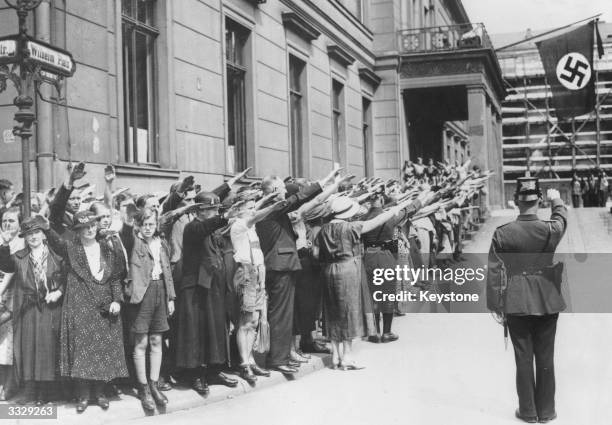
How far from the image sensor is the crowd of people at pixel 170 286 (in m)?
5.35

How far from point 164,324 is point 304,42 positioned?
10228mm

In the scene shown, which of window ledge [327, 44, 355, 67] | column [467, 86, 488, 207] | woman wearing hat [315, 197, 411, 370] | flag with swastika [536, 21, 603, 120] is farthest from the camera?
column [467, 86, 488, 207]

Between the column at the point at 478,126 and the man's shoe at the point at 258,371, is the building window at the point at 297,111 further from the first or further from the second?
the man's shoe at the point at 258,371

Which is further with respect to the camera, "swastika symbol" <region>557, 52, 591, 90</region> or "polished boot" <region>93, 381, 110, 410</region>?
"swastika symbol" <region>557, 52, 591, 90</region>

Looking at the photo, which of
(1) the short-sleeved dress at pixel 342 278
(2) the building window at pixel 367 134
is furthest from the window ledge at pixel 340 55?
(1) the short-sleeved dress at pixel 342 278

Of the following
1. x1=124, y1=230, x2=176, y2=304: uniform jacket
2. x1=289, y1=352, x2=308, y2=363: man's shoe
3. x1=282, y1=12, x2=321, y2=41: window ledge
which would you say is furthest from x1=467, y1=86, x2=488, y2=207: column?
x1=124, y1=230, x2=176, y2=304: uniform jacket

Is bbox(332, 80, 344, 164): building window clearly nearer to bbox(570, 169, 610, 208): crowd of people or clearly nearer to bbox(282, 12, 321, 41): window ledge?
bbox(282, 12, 321, 41): window ledge

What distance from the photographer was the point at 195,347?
602 cm

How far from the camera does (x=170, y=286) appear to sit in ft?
19.2

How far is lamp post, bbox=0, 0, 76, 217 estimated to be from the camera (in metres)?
5.38

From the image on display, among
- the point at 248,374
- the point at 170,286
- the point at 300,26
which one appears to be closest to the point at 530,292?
the point at 248,374

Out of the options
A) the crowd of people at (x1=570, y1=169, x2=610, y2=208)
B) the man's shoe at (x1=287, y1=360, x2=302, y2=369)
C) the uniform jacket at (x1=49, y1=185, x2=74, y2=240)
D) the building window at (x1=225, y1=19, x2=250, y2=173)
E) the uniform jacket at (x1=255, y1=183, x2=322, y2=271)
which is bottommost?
the man's shoe at (x1=287, y1=360, x2=302, y2=369)

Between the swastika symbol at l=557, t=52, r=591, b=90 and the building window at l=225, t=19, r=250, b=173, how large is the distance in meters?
5.18

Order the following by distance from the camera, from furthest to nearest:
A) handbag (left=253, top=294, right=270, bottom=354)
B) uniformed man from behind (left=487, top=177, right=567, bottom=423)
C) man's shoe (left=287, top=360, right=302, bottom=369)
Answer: man's shoe (left=287, top=360, right=302, bottom=369) → handbag (left=253, top=294, right=270, bottom=354) → uniformed man from behind (left=487, top=177, right=567, bottom=423)
